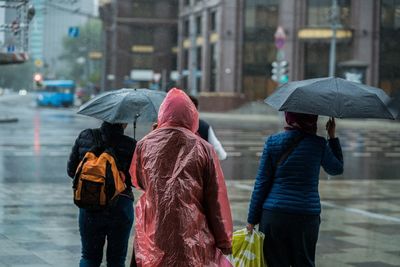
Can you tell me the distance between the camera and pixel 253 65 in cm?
6644

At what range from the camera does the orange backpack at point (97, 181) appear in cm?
606

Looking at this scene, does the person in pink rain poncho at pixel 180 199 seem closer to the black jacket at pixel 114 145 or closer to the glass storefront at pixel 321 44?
the black jacket at pixel 114 145

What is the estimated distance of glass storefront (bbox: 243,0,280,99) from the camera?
65625mm

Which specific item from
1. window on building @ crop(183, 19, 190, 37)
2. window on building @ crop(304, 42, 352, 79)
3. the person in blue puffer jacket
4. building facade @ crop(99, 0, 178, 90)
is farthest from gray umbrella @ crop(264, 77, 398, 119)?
building facade @ crop(99, 0, 178, 90)

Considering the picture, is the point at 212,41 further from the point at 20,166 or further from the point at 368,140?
the point at 20,166

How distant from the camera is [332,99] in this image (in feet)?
20.6

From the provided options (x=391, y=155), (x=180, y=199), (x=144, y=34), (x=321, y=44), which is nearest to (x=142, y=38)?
(x=144, y=34)

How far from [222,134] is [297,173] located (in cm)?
2866

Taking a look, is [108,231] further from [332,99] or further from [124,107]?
[332,99]

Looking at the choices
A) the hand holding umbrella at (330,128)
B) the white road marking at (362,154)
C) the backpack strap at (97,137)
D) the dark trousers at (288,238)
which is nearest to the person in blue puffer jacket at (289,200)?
the dark trousers at (288,238)

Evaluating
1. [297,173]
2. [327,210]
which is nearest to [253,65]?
[327,210]

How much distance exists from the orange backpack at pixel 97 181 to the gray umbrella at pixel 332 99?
1250 millimetres

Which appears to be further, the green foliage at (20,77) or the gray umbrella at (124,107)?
the green foliage at (20,77)

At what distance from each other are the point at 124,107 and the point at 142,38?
88483mm
